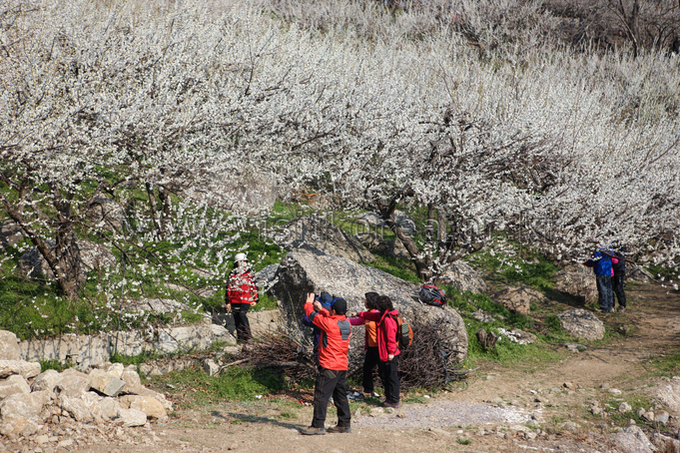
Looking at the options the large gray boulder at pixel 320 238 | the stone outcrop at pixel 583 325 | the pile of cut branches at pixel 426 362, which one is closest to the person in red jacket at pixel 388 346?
the pile of cut branches at pixel 426 362

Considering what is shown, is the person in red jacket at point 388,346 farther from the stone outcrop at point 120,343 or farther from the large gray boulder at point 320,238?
the large gray boulder at point 320,238

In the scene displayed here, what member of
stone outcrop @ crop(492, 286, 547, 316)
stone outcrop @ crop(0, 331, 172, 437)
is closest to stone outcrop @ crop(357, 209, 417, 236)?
stone outcrop @ crop(492, 286, 547, 316)

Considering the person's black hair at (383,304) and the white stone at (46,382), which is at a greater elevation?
the person's black hair at (383,304)

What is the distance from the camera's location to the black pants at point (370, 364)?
283 inches

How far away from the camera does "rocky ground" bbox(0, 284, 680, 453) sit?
5.09 meters

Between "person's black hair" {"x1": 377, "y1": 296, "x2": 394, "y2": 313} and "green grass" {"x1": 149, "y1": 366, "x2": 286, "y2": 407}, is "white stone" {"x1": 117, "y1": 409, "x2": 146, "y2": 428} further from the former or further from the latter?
"person's black hair" {"x1": 377, "y1": 296, "x2": 394, "y2": 313}

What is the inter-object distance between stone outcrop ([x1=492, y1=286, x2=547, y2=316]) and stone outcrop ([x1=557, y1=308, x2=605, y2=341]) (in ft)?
2.96

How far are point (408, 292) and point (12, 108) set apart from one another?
26.5ft

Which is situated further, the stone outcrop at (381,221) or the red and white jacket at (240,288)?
the stone outcrop at (381,221)

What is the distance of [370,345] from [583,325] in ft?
23.2

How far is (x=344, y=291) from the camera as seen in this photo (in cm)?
873

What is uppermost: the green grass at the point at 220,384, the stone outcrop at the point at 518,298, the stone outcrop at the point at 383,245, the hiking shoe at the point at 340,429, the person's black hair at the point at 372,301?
the person's black hair at the point at 372,301

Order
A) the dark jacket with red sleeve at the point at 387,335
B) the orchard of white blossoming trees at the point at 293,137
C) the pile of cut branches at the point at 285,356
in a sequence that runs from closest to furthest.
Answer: the dark jacket with red sleeve at the point at 387,335 < the pile of cut branches at the point at 285,356 < the orchard of white blossoming trees at the point at 293,137

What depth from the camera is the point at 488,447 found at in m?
5.64
